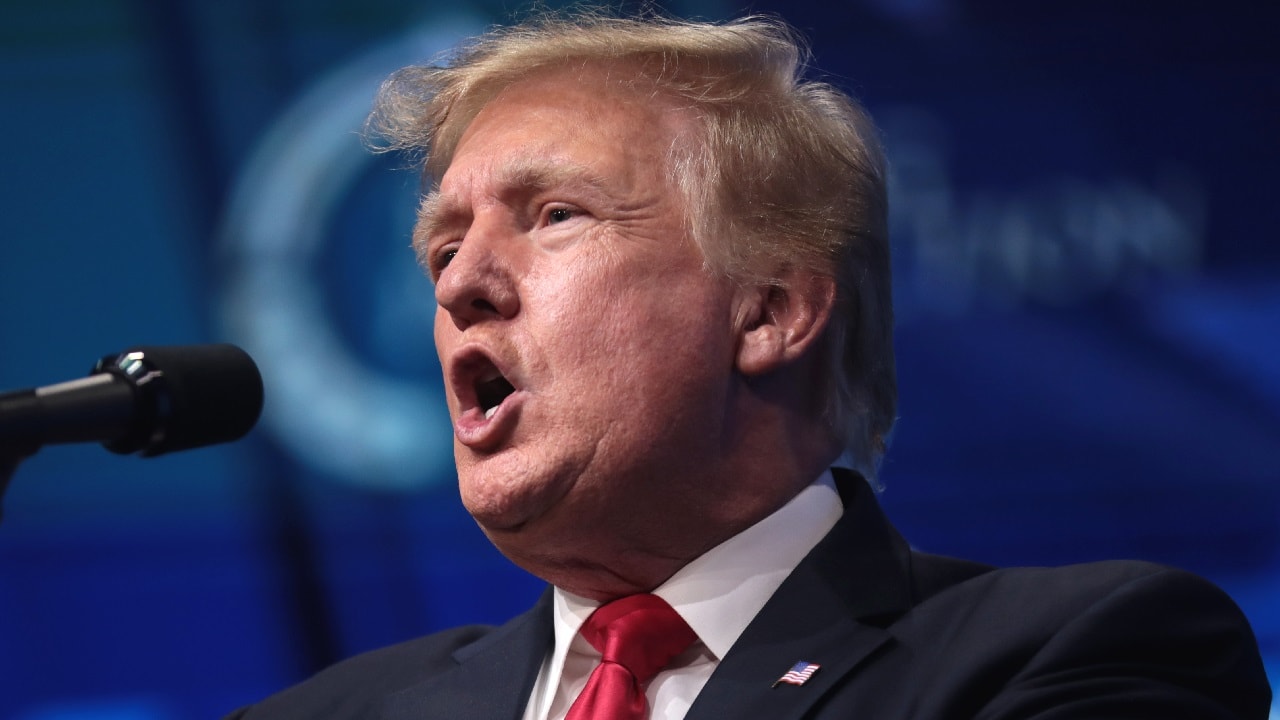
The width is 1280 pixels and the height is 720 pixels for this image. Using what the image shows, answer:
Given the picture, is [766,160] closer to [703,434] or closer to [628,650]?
[703,434]

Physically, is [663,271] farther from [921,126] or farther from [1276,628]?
[1276,628]

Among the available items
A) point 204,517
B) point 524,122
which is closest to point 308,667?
point 204,517

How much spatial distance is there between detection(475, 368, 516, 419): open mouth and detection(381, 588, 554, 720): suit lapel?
13.8 inches

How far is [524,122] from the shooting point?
72.9 inches

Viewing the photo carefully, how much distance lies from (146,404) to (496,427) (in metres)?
0.58

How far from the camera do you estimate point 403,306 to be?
116 inches

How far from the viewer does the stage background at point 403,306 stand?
2.55 m

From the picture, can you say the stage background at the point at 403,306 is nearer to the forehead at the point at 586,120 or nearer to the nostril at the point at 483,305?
the forehead at the point at 586,120

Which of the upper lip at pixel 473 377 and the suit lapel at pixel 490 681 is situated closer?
the upper lip at pixel 473 377

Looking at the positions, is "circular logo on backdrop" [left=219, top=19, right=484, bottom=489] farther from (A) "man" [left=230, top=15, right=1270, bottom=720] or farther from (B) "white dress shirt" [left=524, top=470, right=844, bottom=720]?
(B) "white dress shirt" [left=524, top=470, right=844, bottom=720]

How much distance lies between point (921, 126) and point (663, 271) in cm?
116

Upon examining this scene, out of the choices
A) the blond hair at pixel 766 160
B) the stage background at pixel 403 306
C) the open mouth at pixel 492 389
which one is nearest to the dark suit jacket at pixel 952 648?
the blond hair at pixel 766 160

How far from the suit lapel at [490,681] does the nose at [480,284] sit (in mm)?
477

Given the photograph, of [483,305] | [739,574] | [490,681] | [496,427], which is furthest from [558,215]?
[490,681]
